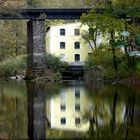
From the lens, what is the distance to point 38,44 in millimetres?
60062

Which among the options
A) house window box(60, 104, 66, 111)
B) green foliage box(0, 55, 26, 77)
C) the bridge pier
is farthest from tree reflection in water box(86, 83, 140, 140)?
green foliage box(0, 55, 26, 77)

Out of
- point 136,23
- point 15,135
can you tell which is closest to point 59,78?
point 136,23

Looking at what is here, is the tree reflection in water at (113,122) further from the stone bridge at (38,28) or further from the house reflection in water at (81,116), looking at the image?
the stone bridge at (38,28)

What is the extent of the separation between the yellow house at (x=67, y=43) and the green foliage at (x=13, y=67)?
1885 centimetres

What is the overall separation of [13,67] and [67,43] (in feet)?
71.9

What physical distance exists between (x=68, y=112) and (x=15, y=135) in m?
6.30

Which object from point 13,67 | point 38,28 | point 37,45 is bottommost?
point 13,67

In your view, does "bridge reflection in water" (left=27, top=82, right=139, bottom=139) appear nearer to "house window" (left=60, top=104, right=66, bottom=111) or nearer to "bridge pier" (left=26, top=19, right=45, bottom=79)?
"house window" (left=60, top=104, right=66, bottom=111)

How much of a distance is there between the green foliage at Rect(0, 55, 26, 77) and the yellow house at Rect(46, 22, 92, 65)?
61.9 ft

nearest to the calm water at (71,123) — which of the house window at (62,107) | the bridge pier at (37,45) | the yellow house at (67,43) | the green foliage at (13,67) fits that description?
the house window at (62,107)

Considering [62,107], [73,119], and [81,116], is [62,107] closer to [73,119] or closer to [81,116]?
[81,116]

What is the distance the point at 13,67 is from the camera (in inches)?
2504

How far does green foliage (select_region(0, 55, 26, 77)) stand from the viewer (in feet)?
207

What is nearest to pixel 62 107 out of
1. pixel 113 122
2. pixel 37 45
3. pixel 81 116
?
pixel 81 116
